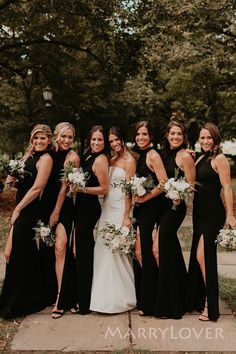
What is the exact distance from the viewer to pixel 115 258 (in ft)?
18.3

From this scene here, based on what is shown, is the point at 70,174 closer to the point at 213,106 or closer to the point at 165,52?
the point at 165,52

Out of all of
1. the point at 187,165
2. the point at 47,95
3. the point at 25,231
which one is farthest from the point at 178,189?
the point at 47,95

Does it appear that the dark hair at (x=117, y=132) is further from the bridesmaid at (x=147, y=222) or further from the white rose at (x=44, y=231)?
the white rose at (x=44, y=231)

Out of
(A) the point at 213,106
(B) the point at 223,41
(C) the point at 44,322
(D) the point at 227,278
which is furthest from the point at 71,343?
(A) the point at 213,106

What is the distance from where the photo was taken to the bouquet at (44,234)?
5293 millimetres

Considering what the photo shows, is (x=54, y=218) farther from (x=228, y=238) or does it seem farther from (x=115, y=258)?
(x=228, y=238)

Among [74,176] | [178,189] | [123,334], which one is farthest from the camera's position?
[74,176]

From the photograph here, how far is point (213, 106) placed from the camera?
29.5 meters

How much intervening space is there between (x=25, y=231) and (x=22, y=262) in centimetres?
39

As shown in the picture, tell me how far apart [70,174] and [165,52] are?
342 inches

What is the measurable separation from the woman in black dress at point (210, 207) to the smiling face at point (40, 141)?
1.91 m

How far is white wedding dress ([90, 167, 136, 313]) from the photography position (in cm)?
545

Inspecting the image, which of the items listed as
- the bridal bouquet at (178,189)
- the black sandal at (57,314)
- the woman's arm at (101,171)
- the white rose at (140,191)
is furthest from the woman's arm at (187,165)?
the black sandal at (57,314)

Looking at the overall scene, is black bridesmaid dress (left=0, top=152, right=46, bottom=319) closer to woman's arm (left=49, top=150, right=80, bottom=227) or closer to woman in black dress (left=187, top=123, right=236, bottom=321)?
woman's arm (left=49, top=150, right=80, bottom=227)
